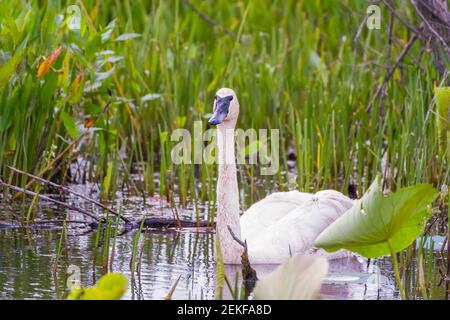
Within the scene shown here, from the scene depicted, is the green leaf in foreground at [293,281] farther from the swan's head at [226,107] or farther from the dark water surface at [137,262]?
the swan's head at [226,107]

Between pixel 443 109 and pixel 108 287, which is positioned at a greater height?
pixel 443 109

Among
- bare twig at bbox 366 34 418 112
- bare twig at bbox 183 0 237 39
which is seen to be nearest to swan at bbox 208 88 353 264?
bare twig at bbox 366 34 418 112

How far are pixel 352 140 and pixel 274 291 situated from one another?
12.7 ft

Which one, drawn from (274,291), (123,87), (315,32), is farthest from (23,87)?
(315,32)

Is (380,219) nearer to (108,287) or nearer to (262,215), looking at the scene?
(108,287)

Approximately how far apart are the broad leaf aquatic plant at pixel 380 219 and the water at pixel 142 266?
0.60 m

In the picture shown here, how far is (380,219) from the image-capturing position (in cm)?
470

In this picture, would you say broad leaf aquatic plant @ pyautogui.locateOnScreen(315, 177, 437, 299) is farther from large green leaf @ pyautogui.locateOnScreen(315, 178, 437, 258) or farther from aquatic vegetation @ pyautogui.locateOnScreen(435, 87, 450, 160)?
aquatic vegetation @ pyautogui.locateOnScreen(435, 87, 450, 160)

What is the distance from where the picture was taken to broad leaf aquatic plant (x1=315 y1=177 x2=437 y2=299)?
15.3ft

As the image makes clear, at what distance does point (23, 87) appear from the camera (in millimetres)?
7152

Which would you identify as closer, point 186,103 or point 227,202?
point 227,202

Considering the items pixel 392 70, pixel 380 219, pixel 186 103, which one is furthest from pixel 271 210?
pixel 186 103

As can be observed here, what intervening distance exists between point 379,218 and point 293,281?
1.83ft

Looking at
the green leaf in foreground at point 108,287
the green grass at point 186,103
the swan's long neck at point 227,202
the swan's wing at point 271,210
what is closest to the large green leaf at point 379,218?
the green leaf in foreground at point 108,287
